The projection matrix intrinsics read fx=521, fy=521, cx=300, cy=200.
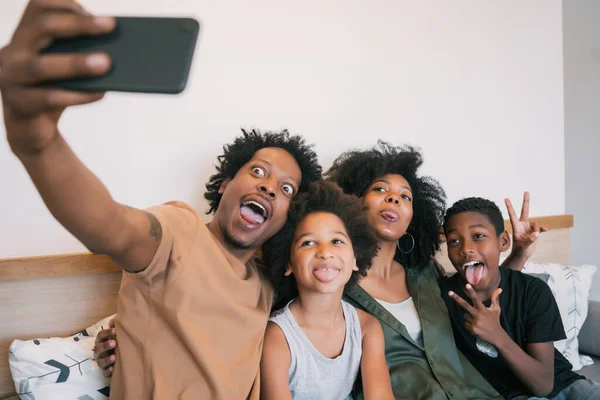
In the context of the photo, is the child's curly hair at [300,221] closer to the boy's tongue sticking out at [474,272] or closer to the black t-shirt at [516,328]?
the boy's tongue sticking out at [474,272]

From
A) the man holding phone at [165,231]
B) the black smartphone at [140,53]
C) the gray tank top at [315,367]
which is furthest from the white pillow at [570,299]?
the black smartphone at [140,53]

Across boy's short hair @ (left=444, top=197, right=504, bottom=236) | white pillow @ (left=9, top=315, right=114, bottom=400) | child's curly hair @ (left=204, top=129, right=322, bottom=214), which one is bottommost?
white pillow @ (left=9, top=315, right=114, bottom=400)

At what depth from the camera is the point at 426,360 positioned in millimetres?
1380

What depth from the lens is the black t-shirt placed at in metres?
1.42

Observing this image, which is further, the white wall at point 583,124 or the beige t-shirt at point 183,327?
the white wall at point 583,124

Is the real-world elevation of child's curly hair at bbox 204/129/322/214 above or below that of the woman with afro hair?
above

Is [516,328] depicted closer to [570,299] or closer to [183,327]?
[570,299]

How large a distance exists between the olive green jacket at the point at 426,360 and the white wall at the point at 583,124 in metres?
2.13

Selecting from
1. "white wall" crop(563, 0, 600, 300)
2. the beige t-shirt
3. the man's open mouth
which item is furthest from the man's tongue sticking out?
"white wall" crop(563, 0, 600, 300)

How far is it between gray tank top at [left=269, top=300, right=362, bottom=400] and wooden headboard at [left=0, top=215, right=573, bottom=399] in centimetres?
49

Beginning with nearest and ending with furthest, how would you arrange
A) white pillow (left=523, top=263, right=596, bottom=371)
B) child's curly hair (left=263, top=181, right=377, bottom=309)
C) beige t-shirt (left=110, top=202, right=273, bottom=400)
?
beige t-shirt (left=110, top=202, right=273, bottom=400), child's curly hair (left=263, top=181, right=377, bottom=309), white pillow (left=523, top=263, right=596, bottom=371)

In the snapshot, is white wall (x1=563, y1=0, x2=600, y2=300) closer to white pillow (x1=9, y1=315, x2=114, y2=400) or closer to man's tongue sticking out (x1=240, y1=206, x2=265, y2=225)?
man's tongue sticking out (x1=240, y1=206, x2=265, y2=225)

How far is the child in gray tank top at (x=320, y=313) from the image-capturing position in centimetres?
117

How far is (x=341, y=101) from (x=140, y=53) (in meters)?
1.33
